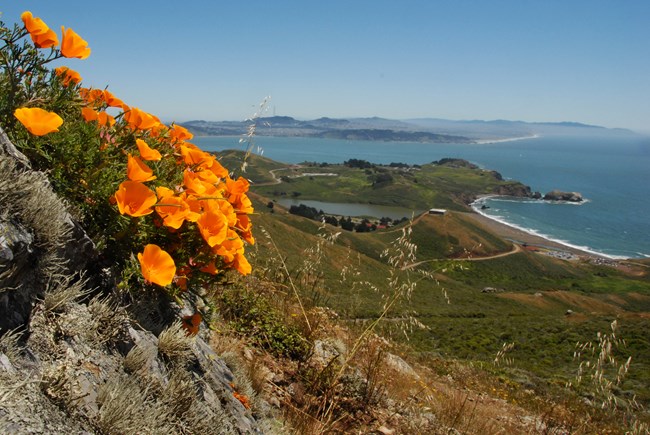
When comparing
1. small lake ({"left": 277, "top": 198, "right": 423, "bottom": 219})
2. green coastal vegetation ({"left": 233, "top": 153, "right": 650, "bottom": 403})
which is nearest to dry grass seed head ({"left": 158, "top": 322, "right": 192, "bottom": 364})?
green coastal vegetation ({"left": 233, "top": 153, "right": 650, "bottom": 403})

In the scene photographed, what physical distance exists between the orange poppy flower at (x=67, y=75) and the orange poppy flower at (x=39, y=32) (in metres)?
0.27

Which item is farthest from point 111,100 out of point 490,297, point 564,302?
point 564,302

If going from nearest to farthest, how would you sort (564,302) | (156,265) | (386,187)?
(156,265) < (564,302) < (386,187)

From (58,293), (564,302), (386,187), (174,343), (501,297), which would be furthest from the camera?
(386,187)

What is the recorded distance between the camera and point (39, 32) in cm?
194

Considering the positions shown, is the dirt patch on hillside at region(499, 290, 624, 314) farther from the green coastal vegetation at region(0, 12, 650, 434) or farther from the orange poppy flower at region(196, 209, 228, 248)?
the orange poppy flower at region(196, 209, 228, 248)

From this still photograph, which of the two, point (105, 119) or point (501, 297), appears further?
point (501, 297)

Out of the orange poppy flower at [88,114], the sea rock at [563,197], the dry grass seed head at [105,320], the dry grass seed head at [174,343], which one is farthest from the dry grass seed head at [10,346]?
the sea rock at [563,197]

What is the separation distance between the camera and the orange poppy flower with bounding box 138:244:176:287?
1.70 m

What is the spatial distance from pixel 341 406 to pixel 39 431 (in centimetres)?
234

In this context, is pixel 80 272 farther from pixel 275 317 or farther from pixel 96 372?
pixel 275 317

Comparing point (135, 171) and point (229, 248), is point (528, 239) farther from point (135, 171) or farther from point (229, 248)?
point (135, 171)

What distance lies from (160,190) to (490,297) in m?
64.5

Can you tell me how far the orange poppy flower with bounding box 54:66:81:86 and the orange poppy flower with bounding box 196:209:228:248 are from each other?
1101 millimetres
